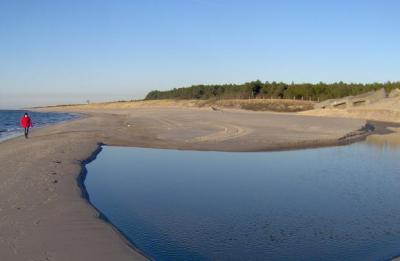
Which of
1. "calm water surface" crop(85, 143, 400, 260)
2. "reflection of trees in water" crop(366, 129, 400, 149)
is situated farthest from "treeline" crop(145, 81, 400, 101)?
"calm water surface" crop(85, 143, 400, 260)

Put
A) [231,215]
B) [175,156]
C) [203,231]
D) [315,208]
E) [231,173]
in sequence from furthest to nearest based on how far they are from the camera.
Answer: [175,156] → [231,173] → [315,208] → [231,215] → [203,231]

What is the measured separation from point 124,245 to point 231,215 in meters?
3.18

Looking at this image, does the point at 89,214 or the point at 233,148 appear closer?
the point at 89,214

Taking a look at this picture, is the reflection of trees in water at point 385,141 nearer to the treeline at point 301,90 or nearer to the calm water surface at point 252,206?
the calm water surface at point 252,206

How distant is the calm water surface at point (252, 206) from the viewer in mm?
7664

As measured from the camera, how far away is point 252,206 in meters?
10.4

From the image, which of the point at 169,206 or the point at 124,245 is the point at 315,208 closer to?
the point at 169,206

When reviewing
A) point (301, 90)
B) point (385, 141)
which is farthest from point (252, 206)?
point (301, 90)

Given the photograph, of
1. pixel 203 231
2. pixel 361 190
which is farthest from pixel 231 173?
pixel 203 231

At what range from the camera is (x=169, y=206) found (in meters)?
10.4

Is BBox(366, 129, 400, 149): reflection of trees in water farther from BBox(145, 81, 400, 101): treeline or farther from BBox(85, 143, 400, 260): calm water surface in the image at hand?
BBox(145, 81, 400, 101): treeline

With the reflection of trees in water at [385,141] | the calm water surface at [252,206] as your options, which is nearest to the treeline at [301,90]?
the reflection of trees in water at [385,141]

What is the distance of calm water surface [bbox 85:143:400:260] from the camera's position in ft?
25.1

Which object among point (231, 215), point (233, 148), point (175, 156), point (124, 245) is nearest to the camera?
point (124, 245)
